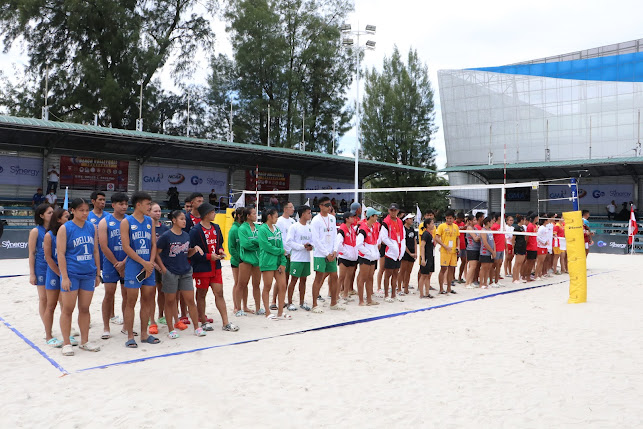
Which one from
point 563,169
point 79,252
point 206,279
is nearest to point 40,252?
point 79,252

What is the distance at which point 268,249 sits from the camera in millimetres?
6383

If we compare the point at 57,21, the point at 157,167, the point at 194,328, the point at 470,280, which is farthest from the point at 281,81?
the point at 194,328

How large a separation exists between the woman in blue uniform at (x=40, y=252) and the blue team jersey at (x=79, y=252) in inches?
29.2

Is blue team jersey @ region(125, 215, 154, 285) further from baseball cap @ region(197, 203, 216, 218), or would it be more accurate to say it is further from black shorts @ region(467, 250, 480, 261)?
black shorts @ region(467, 250, 480, 261)

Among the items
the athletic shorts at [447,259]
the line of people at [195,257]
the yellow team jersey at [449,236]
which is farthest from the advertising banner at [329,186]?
the line of people at [195,257]

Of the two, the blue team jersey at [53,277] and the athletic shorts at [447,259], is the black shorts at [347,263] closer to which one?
the athletic shorts at [447,259]

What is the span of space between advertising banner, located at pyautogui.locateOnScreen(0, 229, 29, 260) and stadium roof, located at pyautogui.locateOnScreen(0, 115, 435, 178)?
10.5ft

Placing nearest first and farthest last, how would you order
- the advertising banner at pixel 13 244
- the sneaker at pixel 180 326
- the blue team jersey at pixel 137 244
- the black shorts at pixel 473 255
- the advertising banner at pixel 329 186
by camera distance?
the blue team jersey at pixel 137 244 < the sneaker at pixel 180 326 < the black shorts at pixel 473 255 < the advertising banner at pixel 13 244 < the advertising banner at pixel 329 186

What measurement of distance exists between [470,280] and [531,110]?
84.4 ft

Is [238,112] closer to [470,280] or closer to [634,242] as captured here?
[634,242]

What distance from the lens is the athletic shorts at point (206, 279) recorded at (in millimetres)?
5785

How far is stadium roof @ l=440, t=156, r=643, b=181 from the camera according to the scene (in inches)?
876

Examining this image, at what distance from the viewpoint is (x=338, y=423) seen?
3363mm

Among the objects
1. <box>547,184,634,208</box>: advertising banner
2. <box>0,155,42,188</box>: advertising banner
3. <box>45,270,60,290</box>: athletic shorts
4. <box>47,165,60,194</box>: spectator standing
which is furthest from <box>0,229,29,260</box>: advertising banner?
<box>547,184,634,208</box>: advertising banner
